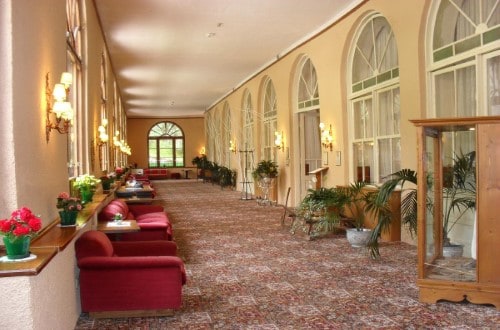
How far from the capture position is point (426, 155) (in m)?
5.34

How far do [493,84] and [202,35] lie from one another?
7.37 metres

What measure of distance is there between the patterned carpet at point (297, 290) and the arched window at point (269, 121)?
742cm

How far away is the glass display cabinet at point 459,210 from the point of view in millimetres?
5031

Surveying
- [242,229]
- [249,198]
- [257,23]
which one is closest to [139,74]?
[249,198]

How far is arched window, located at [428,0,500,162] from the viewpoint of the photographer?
266 inches

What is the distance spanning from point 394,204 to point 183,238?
374cm

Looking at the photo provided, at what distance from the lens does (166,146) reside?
35719mm

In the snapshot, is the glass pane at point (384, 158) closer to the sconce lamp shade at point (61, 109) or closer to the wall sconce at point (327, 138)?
the wall sconce at point (327, 138)

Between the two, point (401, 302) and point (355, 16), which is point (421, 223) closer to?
point (401, 302)

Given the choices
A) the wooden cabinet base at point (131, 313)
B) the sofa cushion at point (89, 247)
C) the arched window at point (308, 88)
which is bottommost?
the wooden cabinet base at point (131, 313)

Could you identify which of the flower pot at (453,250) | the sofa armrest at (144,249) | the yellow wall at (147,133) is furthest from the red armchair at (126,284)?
the yellow wall at (147,133)

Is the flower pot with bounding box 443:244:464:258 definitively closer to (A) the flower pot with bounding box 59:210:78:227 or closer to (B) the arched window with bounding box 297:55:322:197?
(A) the flower pot with bounding box 59:210:78:227

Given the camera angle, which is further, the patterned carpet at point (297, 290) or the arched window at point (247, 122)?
the arched window at point (247, 122)

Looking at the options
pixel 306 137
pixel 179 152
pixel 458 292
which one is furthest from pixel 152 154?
pixel 458 292
